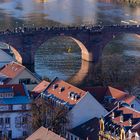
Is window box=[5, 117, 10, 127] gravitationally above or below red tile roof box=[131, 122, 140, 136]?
below

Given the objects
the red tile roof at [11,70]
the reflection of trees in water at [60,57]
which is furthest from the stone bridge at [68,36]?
the red tile roof at [11,70]

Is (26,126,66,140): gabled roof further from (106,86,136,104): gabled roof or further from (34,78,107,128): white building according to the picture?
(106,86,136,104): gabled roof

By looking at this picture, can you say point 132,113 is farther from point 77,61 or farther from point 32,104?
point 77,61

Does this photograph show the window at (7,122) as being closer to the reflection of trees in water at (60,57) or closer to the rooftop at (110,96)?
the rooftop at (110,96)

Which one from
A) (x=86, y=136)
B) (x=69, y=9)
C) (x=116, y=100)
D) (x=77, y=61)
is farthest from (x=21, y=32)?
(x=69, y=9)

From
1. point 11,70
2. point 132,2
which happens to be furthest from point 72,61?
point 132,2

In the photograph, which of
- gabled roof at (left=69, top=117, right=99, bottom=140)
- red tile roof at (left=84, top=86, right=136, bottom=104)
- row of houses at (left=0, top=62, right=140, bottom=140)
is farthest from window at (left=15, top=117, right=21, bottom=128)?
red tile roof at (left=84, top=86, right=136, bottom=104)

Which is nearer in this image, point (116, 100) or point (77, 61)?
point (116, 100)

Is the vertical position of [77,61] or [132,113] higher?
[132,113]
